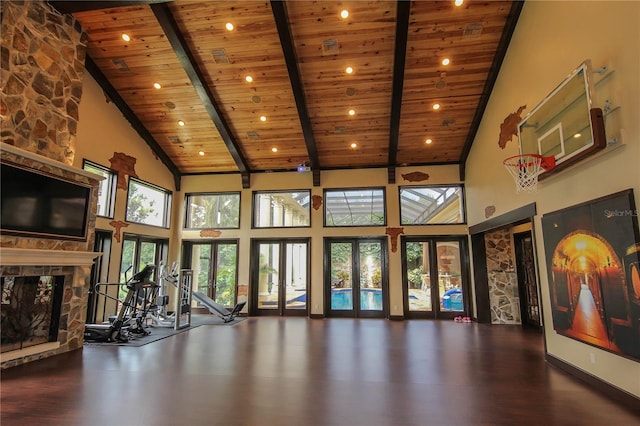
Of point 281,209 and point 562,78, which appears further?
point 281,209

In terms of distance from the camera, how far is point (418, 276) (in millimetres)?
→ 8398

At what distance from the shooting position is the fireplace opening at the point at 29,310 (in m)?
4.24

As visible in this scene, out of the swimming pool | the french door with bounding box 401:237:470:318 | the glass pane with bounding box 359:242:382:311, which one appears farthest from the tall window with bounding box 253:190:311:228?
the french door with bounding box 401:237:470:318

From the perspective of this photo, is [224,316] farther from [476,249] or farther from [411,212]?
[476,249]

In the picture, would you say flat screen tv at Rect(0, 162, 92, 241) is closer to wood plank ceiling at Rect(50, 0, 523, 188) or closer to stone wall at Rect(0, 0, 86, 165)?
stone wall at Rect(0, 0, 86, 165)

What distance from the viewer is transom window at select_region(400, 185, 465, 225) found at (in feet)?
27.9

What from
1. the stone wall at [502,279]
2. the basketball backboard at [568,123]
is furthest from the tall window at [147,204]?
the stone wall at [502,279]

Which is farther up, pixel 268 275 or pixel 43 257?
pixel 43 257

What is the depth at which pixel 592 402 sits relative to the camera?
3172 millimetres

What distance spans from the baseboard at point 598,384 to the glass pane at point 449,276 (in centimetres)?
381

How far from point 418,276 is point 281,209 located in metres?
4.09

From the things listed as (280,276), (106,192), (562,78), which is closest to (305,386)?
(562,78)

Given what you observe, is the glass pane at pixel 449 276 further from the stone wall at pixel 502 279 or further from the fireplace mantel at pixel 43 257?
the fireplace mantel at pixel 43 257

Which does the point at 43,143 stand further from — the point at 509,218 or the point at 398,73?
the point at 509,218
